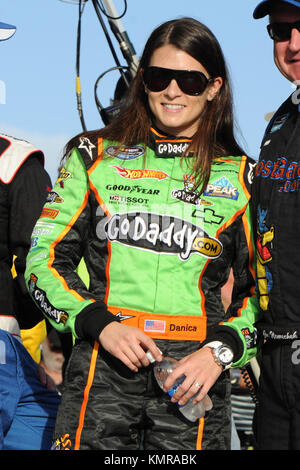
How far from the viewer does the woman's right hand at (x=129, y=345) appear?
288 centimetres

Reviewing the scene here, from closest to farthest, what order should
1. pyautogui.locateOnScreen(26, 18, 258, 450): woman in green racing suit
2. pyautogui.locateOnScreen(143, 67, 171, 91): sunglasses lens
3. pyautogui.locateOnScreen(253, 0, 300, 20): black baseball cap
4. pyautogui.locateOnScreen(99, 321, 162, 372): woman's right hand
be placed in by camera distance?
pyautogui.locateOnScreen(99, 321, 162, 372): woman's right hand
pyautogui.locateOnScreen(26, 18, 258, 450): woman in green racing suit
pyautogui.locateOnScreen(253, 0, 300, 20): black baseball cap
pyautogui.locateOnScreen(143, 67, 171, 91): sunglasses lens

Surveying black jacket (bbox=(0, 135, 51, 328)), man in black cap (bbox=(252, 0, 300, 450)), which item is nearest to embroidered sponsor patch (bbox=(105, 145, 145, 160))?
man in black cap (bbox=(252, 0, 300, 450))

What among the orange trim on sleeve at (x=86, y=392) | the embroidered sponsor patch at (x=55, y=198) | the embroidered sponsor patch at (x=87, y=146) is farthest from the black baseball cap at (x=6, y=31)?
the orange trim on sleeve at (x=86, y=392)

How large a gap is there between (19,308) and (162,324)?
108cm

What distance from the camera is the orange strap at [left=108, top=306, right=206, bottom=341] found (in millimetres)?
3062

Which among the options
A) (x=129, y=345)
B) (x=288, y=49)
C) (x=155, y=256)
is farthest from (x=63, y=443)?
(x=288, y=49)

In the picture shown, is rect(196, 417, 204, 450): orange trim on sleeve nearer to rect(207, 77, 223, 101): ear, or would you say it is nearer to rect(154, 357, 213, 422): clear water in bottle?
rect(154, 357, 213, 422): clear water in bottle

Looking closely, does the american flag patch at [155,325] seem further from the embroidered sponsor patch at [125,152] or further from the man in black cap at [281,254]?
the embroidered sponsor patch at [125,152]

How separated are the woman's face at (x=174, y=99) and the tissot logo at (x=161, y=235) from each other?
486 millimetres

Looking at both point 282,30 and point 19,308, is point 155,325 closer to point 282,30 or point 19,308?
point 19,308

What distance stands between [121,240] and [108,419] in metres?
0.74

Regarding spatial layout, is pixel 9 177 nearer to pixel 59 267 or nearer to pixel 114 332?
pixel 59 267

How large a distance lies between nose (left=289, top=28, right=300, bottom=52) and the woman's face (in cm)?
45

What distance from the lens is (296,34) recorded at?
10.4 feet
